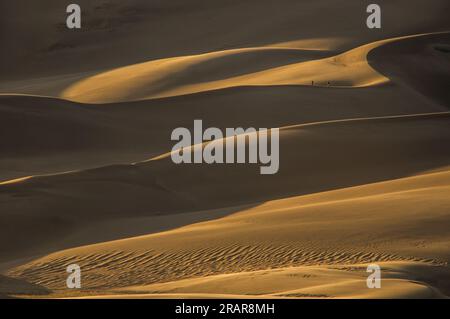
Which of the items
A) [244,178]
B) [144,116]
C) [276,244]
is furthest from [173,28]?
[276,244]

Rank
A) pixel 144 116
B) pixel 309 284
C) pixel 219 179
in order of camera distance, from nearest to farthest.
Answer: pixel 309 284 < pixel 219 179 < pixel 144 116

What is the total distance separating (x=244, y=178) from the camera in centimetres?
1648

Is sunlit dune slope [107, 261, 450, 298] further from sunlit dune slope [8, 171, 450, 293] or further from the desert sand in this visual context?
sunlit dune slope [8, 171, 450, 293]

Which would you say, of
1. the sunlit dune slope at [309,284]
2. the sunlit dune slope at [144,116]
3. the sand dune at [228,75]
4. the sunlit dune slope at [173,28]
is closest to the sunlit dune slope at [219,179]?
the sunlit dune slope at [144,116]

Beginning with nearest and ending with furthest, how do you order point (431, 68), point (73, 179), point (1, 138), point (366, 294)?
point (366, 294) < point (73, 179) < point (1, 138) < point (431, 68)

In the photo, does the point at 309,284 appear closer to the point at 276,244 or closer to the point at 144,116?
the point at 276,244

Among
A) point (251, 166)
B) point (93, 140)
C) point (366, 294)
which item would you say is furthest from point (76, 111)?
point (366, 294)

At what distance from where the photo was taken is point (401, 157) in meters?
17.2

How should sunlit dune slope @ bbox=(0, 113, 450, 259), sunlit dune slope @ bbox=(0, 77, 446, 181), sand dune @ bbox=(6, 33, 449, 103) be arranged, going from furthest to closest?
sand dune @ bbox=(6, 33, 449, 103) < sunlit dune slope @ bbox=(0, 77, 446, 181) < sunlit dune slope @ bbox=(0, 113, 450, 259)

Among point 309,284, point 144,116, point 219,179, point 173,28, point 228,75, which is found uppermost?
point 173,28

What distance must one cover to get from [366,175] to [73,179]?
472 cm

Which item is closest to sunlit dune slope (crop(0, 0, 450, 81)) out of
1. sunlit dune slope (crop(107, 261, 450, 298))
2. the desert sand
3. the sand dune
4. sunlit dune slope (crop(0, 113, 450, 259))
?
the desert sand

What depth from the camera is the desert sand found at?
11.0 meters
